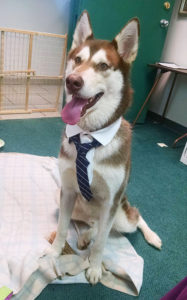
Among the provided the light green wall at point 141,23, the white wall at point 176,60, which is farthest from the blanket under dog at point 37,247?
the white wall at point 176,60

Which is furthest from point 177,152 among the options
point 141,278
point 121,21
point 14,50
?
point 14,50

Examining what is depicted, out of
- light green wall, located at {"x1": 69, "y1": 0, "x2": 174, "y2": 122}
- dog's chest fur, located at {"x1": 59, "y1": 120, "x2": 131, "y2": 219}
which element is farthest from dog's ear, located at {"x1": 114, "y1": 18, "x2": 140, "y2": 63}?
light green wall, located at {"x1": 69, "y1": 0, "x2": 174, "y2": 122}

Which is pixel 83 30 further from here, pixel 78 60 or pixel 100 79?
pixel 100 79

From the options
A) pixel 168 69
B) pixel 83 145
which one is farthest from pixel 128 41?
pixel 168 69

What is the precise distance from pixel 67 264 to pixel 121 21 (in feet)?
9.50

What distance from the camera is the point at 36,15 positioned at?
4.31 metres

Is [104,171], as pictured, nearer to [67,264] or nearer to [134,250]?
[67,264]

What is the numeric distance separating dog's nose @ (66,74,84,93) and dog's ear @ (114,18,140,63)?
1.01 ft

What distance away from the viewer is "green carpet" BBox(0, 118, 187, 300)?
1348 millimetres

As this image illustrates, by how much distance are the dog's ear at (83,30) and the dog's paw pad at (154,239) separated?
50.2 inches

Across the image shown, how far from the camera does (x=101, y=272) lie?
4.47 feet

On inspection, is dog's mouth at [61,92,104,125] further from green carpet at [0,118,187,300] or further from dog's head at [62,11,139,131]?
green carpet at [0,118,187,300]

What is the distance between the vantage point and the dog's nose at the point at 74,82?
99cm

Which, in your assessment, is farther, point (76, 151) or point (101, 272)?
point (101, 272)
